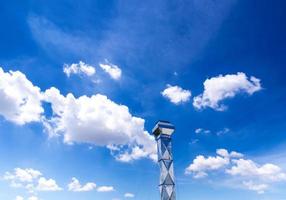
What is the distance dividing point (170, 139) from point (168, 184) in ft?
25.2

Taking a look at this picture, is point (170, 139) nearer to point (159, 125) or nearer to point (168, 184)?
point (159, 125)

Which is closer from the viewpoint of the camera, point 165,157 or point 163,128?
point 165,157

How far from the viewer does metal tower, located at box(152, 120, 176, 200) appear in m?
50.1

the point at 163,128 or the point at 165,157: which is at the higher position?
the point at 163,128

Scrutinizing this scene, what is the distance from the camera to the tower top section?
5432 centimetres

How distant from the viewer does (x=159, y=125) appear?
54719mm

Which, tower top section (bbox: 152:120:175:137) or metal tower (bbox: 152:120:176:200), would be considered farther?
tower top section (bbox: 152:120:175:137)

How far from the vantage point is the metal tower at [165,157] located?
50.1 m

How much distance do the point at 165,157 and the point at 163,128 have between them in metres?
5.26

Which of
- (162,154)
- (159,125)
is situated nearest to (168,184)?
(162,154)

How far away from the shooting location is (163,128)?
179ft

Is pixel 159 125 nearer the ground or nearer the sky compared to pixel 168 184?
nearer the sky

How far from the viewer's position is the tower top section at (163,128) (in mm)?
54316

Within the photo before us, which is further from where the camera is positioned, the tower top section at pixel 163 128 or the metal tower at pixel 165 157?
the tower top section at pixel 163 128
